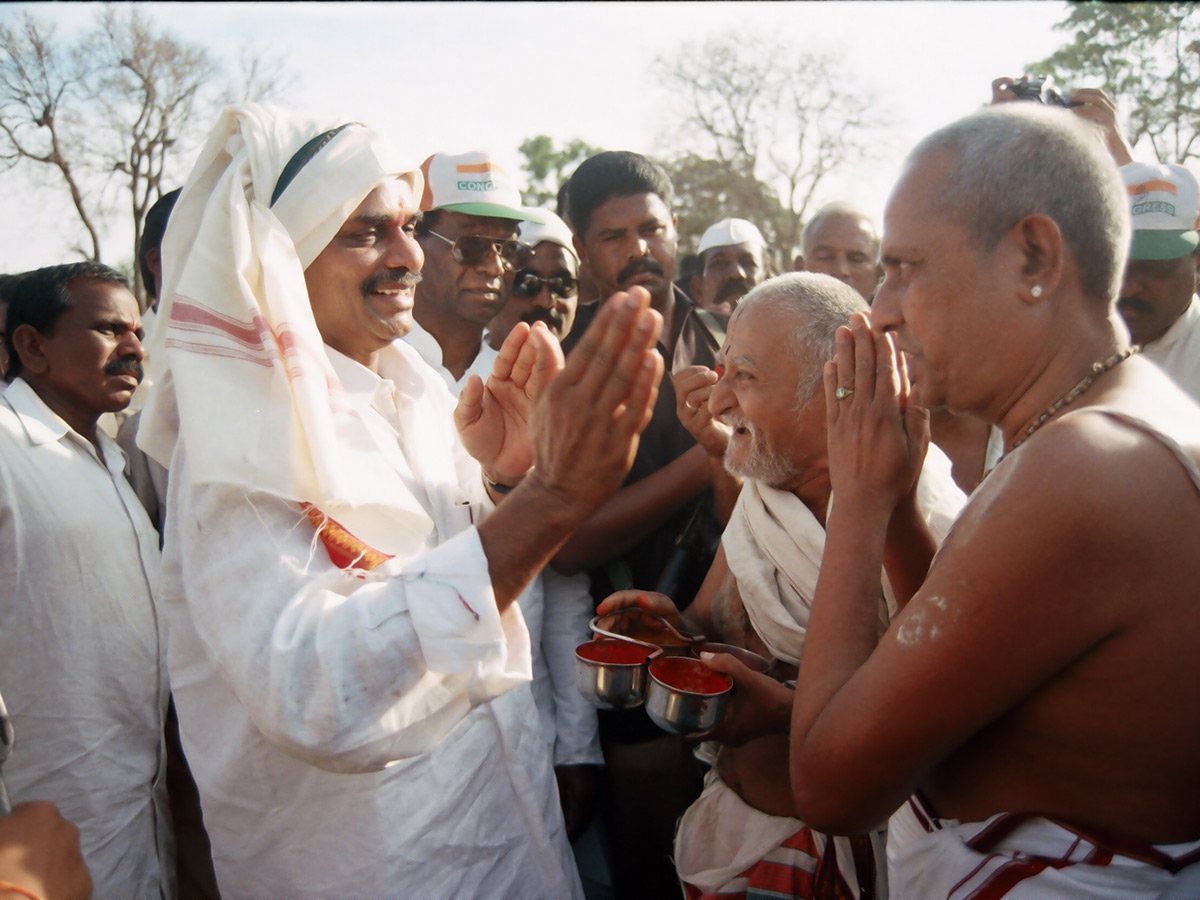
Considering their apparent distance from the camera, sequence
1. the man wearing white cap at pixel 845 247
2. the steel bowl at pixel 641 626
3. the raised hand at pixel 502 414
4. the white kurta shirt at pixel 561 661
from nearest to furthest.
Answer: the raised hand at pixel 502 414
the steel bowl at pixel 641 626
the white kurta shirt at pixel 561 661
the man wearing white cap at pixel 845 247

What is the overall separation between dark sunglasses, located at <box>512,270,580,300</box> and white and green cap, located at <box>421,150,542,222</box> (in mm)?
298

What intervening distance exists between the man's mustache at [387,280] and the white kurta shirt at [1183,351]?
11.2ft

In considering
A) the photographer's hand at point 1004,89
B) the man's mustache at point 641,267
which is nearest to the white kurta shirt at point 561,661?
the man's mustache at point 641,267

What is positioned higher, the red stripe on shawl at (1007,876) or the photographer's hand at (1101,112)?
the photographer's hand at (1101,112)

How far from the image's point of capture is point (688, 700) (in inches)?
80.2

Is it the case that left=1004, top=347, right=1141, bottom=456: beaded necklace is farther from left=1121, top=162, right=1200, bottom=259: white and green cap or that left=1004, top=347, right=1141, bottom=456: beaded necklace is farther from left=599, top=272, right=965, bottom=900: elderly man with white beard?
left=1121, top=162, right=1200, bottom=259: white and green cap

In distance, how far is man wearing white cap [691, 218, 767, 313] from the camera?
5.91 metres

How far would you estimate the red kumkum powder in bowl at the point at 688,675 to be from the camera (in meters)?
2.20

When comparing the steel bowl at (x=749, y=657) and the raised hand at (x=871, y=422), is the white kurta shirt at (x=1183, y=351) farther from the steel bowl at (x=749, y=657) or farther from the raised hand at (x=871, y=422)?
the steel bowl at (x=749, y=657)

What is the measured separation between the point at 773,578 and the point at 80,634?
2423mm

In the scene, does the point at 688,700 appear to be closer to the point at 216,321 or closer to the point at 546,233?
the point at 216,321

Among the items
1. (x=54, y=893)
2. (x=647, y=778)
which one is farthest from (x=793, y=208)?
(x=54, y=893)

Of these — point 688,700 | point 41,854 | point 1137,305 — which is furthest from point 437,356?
point 1137,305

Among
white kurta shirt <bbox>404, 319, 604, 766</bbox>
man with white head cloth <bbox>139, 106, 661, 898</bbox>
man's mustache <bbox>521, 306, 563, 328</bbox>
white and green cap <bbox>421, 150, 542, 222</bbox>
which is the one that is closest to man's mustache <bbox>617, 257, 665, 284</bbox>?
man's mustache <bbox>521, 306, 563, 328</bbox>
